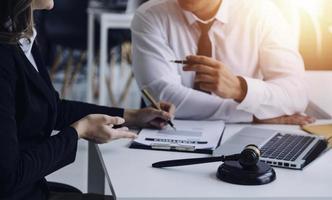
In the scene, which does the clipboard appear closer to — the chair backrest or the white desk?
the white desk

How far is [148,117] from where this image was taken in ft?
5.92

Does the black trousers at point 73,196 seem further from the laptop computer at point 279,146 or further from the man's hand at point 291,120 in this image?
the man's hand at point 291,120

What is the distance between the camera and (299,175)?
1431 mm

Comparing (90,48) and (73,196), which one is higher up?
(73,196)

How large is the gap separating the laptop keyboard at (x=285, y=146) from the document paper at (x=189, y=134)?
5.6 inches

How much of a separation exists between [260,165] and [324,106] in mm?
912

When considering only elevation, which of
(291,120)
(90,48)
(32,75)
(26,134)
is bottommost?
(90,48)

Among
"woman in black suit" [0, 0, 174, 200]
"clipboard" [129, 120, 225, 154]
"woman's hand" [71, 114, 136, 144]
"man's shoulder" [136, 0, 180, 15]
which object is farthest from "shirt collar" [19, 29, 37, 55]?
"man's shoulder" [136, 0, 180, 15]

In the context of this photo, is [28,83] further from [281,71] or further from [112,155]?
[281,71]

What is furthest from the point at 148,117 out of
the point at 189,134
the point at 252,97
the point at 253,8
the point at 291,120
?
the point at 253,8

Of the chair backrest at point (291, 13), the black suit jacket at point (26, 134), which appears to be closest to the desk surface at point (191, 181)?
the black suit jacket at point (26, 134)

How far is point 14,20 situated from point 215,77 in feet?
2.42

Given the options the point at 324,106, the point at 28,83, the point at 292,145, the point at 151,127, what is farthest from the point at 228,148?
the point at 324,106

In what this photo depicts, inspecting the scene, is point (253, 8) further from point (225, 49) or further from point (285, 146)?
point (285, 146)
